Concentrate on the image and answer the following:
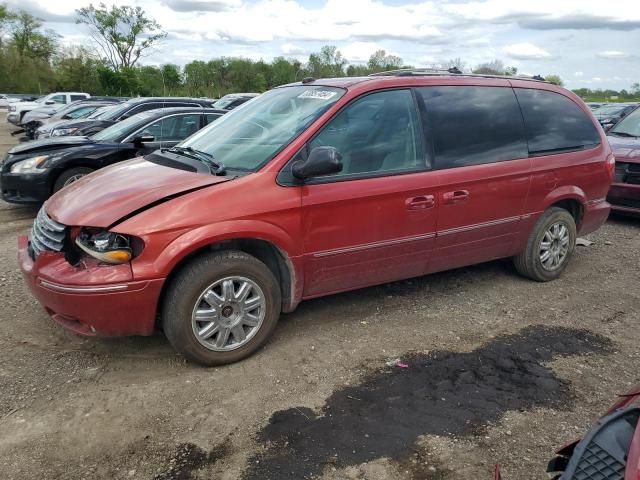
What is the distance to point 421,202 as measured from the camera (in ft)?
13.7

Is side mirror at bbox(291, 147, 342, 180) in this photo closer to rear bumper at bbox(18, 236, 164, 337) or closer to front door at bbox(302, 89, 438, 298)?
front door at bbox(302, 89, 438, 298)

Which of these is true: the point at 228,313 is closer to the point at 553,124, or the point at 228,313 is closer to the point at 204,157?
the point at 204,157

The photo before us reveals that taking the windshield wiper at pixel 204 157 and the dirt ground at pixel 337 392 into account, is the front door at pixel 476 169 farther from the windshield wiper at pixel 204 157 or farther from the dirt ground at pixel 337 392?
the windshield wiper at pixel 204 157

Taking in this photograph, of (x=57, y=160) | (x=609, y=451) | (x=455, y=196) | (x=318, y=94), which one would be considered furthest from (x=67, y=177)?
(x=609, y=451)

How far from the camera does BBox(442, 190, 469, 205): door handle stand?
4.29 m

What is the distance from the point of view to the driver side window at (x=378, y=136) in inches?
154

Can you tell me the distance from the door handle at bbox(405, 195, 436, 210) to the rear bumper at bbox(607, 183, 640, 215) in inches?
191

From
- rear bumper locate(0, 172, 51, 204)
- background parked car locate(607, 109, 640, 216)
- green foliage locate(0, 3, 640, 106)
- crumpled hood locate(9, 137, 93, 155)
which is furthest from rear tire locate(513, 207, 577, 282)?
green foliage locate(0, 3, 640, 106)

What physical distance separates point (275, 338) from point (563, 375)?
6.70 feet

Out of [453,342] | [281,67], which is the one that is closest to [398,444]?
[453,342]

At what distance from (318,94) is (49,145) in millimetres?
5085

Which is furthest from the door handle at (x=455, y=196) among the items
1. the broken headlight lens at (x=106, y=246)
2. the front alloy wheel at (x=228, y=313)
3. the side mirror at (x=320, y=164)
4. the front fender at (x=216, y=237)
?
the broken headlight lens at (x=106, y=246)

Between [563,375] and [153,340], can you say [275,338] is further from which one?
[563,375]

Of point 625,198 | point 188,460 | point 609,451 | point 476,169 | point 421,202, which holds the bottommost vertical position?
point 188,460
